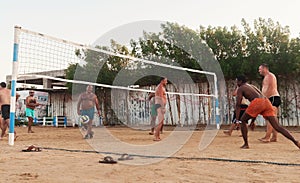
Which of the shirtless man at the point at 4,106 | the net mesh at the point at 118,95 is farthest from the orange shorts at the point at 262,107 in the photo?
the shirtless man at the point at 4,106

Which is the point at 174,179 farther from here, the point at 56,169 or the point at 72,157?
the point at 72,157

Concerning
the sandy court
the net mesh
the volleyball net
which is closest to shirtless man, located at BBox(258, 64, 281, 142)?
the sandy court

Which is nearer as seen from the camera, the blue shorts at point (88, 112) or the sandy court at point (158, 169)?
the sandy court at point (158, 169)

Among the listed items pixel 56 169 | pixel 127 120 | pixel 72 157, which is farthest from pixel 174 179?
pixel 127 120

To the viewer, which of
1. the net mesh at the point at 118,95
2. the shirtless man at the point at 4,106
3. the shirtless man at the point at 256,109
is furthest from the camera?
the shirtless man at the point at 4,106

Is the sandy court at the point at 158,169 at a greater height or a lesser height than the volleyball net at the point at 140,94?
lesser

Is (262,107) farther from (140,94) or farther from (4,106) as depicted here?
(140,94)

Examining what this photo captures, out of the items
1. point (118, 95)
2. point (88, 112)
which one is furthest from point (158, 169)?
point (118, 95)

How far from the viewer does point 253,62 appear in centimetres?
1352

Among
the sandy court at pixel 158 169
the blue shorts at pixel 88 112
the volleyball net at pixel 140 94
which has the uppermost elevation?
the volleyball net at pixel 140 94

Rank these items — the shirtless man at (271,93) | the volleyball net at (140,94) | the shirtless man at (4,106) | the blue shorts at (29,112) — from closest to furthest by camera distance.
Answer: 1. the shirtless man at (271,93)
2. the shirtless man at (4,106)
3. the blue shorts at (29,112)
4. the volleyball net at (140,94)

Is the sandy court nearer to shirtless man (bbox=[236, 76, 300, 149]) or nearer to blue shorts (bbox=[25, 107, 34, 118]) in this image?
shirtless man (bbox=[236, 76, 300, 149])

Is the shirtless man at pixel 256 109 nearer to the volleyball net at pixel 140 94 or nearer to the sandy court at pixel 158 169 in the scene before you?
the sandy court at pixel 158 169

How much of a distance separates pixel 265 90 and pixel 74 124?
547 inches
